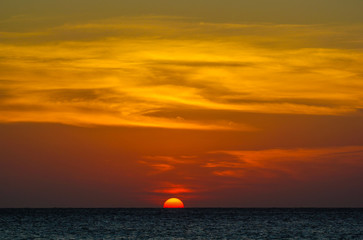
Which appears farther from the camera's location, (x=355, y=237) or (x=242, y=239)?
(x=355, y=237)

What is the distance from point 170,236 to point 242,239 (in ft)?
38.6

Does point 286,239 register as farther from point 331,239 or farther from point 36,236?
point 36,236

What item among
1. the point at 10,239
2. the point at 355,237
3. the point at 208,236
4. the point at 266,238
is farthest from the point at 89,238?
the point at 355,237

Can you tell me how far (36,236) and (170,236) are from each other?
2055 centimetres

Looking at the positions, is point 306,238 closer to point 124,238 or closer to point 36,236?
point 124,238

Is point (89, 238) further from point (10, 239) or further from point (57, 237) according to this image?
point (10, 239)

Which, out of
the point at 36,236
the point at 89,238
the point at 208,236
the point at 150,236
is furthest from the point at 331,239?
the point at 36,236

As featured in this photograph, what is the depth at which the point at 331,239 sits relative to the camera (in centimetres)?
10081

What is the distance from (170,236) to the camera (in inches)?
4006

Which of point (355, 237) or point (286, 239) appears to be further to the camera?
point (355, 237)

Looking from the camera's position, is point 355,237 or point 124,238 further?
point 355,237

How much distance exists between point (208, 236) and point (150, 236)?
352 inches

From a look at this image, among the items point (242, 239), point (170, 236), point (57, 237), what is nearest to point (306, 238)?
point (242, 239)

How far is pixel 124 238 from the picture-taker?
96.8 metres
